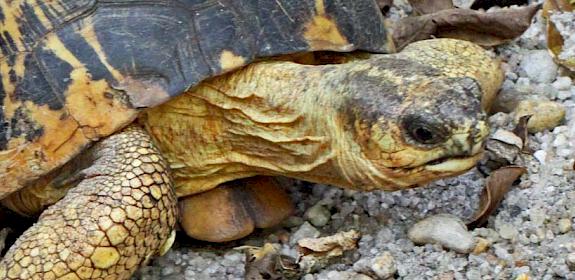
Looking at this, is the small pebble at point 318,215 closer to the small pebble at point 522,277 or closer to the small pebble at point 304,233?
the small pebble at point 304,233

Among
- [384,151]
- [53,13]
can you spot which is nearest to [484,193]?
Result: [384,151]

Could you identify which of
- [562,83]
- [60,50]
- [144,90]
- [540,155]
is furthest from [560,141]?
[60,50]

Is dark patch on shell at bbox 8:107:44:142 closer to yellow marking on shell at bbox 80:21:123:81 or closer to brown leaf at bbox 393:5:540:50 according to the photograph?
yellow marking on shell at bbox 80:21:123:81

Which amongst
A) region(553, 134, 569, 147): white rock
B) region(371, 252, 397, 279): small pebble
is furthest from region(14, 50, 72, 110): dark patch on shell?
region(553, 134, 569, 147): white rock

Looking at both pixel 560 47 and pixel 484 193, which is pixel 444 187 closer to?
pixel 484 193

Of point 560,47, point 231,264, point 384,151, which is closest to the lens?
point 384,151

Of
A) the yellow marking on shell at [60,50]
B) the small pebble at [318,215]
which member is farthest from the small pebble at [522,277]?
the yellow marking on shell at [60,50]
